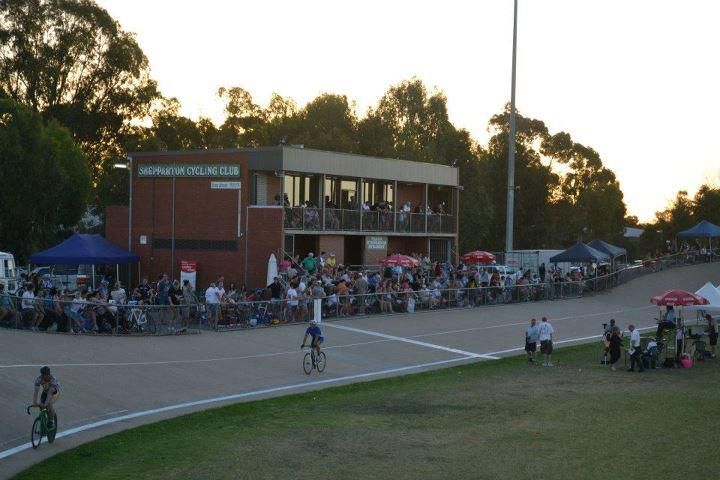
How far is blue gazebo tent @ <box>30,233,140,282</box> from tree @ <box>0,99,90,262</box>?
48.5 ft

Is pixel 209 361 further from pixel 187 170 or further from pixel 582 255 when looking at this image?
pixel 582 255

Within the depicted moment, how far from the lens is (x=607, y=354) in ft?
107

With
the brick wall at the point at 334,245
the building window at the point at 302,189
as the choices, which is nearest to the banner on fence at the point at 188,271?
the building window at the point at 302,189

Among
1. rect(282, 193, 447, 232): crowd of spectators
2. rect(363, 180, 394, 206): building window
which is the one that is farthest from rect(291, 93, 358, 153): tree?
rect(363, 180, 394, 206): building window

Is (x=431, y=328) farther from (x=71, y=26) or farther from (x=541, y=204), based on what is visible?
(x=541, y=204)

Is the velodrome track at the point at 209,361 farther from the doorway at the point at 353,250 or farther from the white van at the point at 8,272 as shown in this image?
the white van at the point at 8,272

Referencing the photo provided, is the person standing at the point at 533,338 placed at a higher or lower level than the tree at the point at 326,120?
lower

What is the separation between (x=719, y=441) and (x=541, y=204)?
7239 cm

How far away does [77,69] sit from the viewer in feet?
246

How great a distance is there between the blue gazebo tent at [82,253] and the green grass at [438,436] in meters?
16.1

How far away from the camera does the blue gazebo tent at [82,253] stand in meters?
39.0

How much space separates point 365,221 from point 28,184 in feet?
61.2

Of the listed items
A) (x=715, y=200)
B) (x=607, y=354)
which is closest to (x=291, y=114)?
(x=715, y=200)

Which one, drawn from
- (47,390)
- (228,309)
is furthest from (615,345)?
(47,390)
